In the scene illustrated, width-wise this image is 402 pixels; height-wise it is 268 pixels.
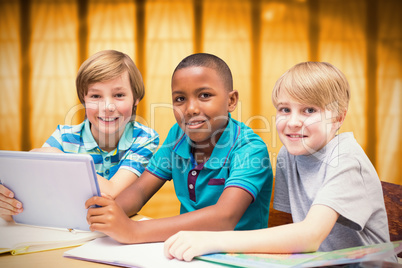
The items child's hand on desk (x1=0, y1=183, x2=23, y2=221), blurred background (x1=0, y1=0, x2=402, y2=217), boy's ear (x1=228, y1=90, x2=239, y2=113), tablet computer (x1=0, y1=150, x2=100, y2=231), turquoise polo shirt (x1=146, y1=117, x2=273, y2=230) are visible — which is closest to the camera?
tablet computer (x1=0, y1=150, x2=100, y2=231)

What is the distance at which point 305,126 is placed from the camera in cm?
79

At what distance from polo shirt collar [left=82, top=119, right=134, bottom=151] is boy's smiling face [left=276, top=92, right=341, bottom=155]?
557 millimetres

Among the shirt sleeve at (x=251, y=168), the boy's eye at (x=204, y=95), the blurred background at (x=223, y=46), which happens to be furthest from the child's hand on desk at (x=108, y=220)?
the blurred background at (x=223, y=46)

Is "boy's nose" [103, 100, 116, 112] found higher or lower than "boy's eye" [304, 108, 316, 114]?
lower

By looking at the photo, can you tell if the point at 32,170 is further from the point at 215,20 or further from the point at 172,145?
the point at 215,20

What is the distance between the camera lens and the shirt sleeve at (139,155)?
1104 millimetres

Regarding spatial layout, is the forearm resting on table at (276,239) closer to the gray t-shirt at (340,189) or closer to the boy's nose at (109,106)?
the gray t-shirt at (340,189)

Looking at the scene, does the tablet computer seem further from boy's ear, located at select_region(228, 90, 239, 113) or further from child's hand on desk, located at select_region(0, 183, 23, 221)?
boy's ear, located at select_region(228, 90, 239, 113)

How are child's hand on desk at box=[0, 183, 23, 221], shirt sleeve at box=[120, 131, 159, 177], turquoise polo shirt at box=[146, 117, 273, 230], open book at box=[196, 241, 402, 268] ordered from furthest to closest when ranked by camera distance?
1. shirt sleeve at box=[120, 131, 159, 177]
2. turquoise polo shirt at box=[146, 117, 273, 230]
3. child's hand on desk at box=[0, 183, 23, 221]
4. open book at box=[196, 241, 402, 268]

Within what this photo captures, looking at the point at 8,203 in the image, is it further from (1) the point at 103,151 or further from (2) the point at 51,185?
(1) the point at 103,151

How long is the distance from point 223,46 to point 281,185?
326 cm

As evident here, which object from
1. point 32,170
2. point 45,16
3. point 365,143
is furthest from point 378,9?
point 32,170

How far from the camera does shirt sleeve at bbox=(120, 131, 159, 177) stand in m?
1.10

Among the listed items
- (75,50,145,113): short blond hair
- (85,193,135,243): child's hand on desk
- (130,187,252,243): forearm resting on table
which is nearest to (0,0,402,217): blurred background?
A: (75,50,145,113): short blond hair
